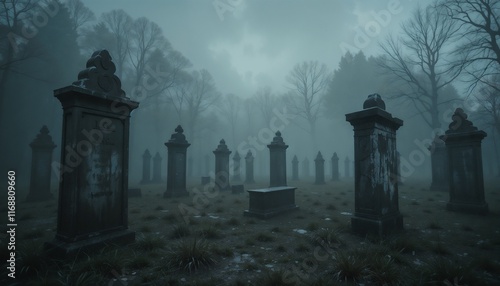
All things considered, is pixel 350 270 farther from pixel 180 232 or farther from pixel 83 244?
pixel 83 244

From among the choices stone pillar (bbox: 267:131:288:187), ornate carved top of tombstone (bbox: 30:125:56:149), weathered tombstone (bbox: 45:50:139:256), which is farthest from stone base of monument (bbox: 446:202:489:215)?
ornate carved top of tombstone (bbox: 30:125:56:149)

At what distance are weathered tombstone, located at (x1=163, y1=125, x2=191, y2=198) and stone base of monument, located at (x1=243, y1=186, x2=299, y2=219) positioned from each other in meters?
5.74

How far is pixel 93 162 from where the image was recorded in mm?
4730

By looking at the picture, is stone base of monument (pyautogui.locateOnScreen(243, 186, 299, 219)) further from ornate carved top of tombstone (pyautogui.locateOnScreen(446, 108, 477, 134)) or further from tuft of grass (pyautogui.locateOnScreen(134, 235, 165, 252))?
ornate carved top of tombstone (pyautogui.locateOnScreen(446, 108, 477, 134))

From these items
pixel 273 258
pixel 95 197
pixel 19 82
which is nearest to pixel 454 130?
pixel 273 258

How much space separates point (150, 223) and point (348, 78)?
36902 mm

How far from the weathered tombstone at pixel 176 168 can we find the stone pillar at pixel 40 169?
5406mm

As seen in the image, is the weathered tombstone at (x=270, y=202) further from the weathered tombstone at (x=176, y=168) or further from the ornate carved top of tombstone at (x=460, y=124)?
the ornate carved top of tombstone at (x=460, y=124)

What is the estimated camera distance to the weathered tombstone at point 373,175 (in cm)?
573

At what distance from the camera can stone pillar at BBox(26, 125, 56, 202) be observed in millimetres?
11328

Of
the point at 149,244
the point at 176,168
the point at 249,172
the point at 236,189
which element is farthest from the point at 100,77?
the point at 249,172

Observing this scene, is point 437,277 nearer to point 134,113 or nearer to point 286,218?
point 286,218

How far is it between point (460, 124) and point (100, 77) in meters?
11.4

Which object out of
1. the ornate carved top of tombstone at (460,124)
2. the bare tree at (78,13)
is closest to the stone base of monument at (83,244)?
the ornate carved top of tombstone at (460,124)
